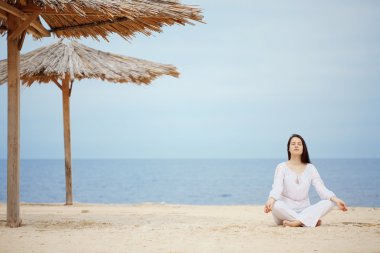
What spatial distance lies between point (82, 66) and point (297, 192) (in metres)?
4.61

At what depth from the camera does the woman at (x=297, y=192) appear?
593 cm

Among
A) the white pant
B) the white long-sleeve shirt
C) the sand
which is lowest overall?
the sand

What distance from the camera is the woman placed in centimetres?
593

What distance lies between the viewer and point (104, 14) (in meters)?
6.14

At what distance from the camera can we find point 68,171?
10148 mm

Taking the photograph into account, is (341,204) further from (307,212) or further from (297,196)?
(297,196)

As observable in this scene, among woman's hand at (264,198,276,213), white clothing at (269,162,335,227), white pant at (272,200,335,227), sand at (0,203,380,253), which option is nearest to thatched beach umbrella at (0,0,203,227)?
sand at (0,203,380,253)

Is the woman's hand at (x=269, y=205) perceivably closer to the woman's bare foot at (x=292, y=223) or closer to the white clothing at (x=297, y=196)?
the white clothing at (x=297, y=196)

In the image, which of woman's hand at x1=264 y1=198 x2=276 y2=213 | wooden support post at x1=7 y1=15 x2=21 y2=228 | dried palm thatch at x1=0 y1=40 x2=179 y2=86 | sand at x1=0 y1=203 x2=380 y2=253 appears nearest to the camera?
sand at x1=0 y1=203 x2=380 y2=253

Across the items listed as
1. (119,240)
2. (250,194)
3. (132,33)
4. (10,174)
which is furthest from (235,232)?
(250,194)

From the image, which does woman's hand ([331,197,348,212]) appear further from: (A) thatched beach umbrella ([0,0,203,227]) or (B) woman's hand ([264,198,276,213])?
(A) thatched beach umbrella ([0,0,203,227])

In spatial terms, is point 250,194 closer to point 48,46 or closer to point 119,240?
point 48,46

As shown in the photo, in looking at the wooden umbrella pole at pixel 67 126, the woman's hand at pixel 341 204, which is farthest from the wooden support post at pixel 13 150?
the wooden umbrella pole at pixel 67 126

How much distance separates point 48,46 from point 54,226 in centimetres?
446
